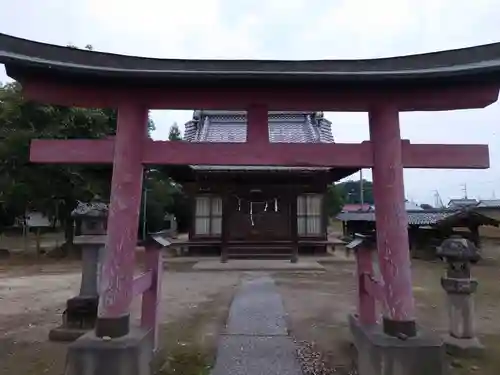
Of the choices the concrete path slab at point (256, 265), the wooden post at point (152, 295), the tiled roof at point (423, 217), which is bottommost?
the concrete path slab at point (256, 265)

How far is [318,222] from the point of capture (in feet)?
59.5

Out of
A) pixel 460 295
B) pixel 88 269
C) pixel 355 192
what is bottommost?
pixel 460 295

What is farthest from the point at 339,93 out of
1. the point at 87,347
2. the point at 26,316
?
the point at 26,316

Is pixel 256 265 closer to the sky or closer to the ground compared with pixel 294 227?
closer to the ground

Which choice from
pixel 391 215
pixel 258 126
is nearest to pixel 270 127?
pixel 258 126

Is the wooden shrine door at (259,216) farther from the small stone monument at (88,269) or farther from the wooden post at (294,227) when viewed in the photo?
the small stone monument at (88,269)

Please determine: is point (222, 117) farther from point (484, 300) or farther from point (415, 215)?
point (484, 300)

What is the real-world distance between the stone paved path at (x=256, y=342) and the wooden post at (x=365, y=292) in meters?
1.02

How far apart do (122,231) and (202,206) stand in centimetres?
1388

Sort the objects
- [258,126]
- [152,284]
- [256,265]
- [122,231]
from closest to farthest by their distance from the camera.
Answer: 1. [122,231]
2. [258,126]
3. [152,284]
4. [256,265]

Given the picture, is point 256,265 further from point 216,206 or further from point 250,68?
point 250,68

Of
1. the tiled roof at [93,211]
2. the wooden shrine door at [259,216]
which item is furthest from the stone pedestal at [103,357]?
the wooden shrine door at [259,216]

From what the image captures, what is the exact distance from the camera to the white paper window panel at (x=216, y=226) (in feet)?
58.5

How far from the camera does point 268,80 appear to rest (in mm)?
4113
